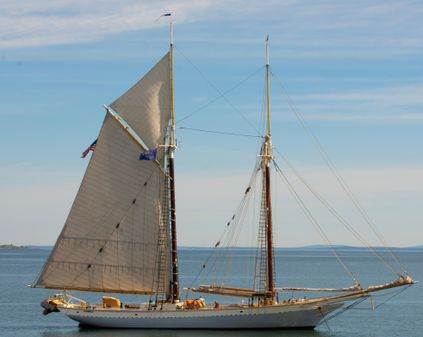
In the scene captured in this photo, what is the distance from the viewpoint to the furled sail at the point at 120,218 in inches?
2391

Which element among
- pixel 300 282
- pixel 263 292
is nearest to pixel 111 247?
pixel 263 292

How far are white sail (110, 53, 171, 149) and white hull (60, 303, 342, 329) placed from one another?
11.7m

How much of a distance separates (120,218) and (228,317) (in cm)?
1021

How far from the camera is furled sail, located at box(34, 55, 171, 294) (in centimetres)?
6072

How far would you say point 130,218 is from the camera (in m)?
61.2

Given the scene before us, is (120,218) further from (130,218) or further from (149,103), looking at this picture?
(149,103)

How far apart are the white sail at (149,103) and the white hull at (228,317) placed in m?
11.7

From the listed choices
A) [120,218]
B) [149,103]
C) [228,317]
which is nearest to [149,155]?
[149,103]

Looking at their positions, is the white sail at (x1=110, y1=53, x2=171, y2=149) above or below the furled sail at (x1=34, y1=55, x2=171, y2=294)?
above

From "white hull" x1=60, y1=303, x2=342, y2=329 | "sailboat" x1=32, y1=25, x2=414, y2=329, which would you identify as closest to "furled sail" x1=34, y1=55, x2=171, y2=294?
"sailboat" x1=32, y1=25, x2=414, y2=329

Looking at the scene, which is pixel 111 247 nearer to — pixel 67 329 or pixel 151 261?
pixel 151 261

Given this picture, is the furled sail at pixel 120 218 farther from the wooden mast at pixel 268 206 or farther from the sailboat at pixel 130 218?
the wooden mast at pixel 268 206

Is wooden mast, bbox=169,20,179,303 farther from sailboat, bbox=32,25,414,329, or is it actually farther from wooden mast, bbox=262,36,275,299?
wooden mast, bbox=262,36,275,299

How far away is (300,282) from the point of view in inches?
5187
